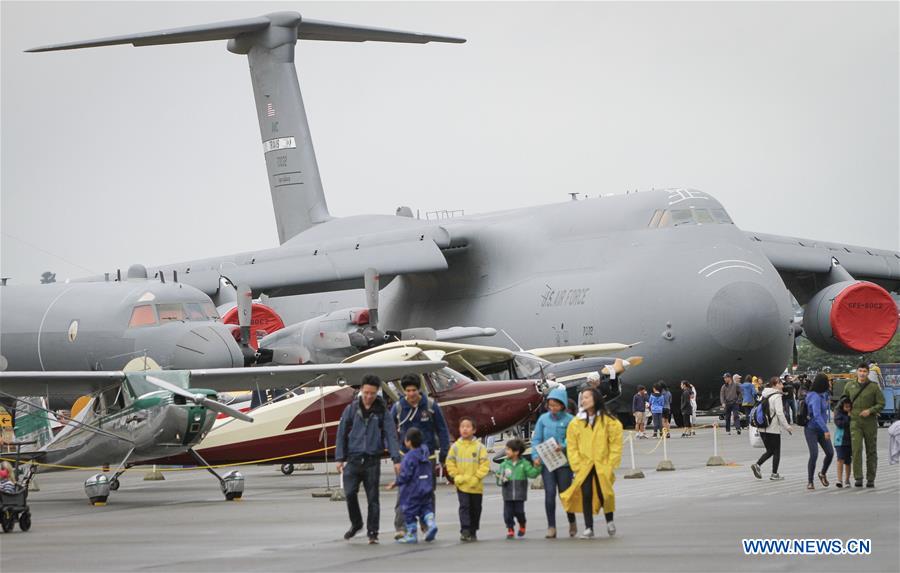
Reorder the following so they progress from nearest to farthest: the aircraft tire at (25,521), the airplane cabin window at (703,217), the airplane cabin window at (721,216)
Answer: the aircraft tire at (25,521), the airplane cabin window at (703,217), the airplane cabin window at (721,216)

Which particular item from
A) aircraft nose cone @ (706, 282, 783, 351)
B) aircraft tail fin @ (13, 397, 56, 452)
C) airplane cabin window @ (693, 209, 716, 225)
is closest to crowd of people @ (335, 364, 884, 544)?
aircraft tail fin @ (13, 397, 56, 452)

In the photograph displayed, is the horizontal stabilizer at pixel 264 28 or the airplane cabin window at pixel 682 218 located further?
the horizontal stabilizer at pixel 264 28

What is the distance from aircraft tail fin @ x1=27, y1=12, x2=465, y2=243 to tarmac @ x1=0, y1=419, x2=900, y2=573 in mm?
27069

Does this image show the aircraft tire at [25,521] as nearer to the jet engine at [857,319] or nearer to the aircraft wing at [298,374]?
the aircraft wing at [298,374]

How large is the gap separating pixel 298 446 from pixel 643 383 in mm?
13836

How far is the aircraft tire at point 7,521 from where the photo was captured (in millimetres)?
14312

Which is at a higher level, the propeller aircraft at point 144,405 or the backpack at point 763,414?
the propeller aircraft at point 144,405

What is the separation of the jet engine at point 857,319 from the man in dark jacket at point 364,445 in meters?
23.9

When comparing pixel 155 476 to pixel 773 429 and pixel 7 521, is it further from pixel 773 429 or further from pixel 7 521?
pixel 773 429

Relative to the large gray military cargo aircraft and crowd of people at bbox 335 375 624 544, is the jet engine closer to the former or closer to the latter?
the large gray military cargo aircraft

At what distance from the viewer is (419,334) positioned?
32656 mm

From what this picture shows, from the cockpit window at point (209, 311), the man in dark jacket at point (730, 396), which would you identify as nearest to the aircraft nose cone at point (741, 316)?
Answer: the man in dark jacket at point (730, 396)

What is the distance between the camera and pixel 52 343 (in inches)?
1048

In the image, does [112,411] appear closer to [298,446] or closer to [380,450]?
[298,446]
